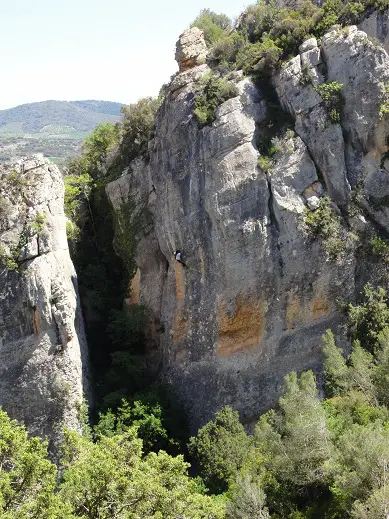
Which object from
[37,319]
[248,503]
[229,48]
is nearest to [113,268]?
[37,319]

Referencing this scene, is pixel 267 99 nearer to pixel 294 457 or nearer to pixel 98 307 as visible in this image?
pixel 98 307

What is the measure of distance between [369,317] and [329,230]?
428 centimetres

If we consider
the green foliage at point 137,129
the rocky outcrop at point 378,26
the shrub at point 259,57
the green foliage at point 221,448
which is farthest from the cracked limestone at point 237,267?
the rocky outcrop at point 378,26

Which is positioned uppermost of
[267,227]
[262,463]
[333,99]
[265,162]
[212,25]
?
[212,25]

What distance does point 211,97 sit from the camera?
102 ft

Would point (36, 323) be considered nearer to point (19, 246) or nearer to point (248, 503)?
point (19, 246)

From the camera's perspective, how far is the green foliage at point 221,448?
81.8ft

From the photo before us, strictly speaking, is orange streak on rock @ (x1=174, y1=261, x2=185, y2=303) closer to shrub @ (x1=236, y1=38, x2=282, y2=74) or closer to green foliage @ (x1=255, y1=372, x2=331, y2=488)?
shrub @ (x1=236, y1=38, x2=282, y2=74)

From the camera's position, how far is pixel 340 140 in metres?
28.3

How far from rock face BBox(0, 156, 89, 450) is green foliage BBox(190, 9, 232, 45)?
50.1 ft

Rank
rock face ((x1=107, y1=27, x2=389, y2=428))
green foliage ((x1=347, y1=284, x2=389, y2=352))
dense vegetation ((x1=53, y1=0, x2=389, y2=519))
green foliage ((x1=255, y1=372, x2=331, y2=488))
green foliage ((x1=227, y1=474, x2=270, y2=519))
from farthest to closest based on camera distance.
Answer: rock face ((x1=107, y1=27, x2=389, y2=428))
green foliage ((x1=347, y1=284, x2=389, y2=352))
green foliage ((x1=255, y1=372, x2=331, y2=488))
green foliage ((x1=227, y1=474, x2=270, y2=519))
dense vegetation ((x1=53, y1=0, x2=389, y2=519))

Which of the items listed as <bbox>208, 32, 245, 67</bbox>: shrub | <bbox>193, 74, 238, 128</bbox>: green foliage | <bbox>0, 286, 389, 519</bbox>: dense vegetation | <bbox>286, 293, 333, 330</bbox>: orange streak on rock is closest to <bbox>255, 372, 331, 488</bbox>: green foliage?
<bbox>0, 286, 389, 519</bbox>: dense vegetation

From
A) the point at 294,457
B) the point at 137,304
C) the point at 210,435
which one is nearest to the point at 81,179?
the point at 137,304

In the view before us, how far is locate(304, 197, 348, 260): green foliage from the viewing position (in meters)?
27.8
